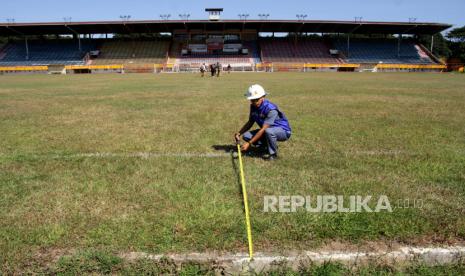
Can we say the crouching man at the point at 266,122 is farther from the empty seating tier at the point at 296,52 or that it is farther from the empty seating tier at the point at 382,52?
the empty seating tier at the point at 382,52

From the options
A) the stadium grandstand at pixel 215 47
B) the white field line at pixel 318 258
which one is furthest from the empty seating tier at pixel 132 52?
the white field line at pixel 318 258

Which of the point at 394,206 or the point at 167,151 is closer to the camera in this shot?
the point at 394,206

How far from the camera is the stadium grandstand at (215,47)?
58.0 meters

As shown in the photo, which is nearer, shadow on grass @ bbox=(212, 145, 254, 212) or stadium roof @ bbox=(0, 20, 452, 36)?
shadow on grass @ bbox=(212, 145, 254, 212)

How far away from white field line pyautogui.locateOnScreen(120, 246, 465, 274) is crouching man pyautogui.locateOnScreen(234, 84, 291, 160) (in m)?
2.84

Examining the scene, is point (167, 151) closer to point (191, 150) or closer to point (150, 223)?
point (191, 150)

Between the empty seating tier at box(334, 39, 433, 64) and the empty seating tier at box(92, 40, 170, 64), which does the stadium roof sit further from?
the empty seating tier at box(92, 40, 170, 64)

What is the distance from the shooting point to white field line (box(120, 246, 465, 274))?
125 inches

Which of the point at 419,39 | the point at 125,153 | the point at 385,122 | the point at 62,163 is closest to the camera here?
the point at 62,163

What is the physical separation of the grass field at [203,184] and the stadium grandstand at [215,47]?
49.1 m

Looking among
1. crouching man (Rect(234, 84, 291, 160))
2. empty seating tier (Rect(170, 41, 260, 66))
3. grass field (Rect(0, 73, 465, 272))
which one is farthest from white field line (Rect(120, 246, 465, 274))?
empty seating tier (Rect(170, 41, 260, 66))

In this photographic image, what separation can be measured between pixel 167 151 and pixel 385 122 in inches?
239

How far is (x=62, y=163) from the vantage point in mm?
6180

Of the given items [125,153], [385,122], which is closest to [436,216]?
[125,153]
